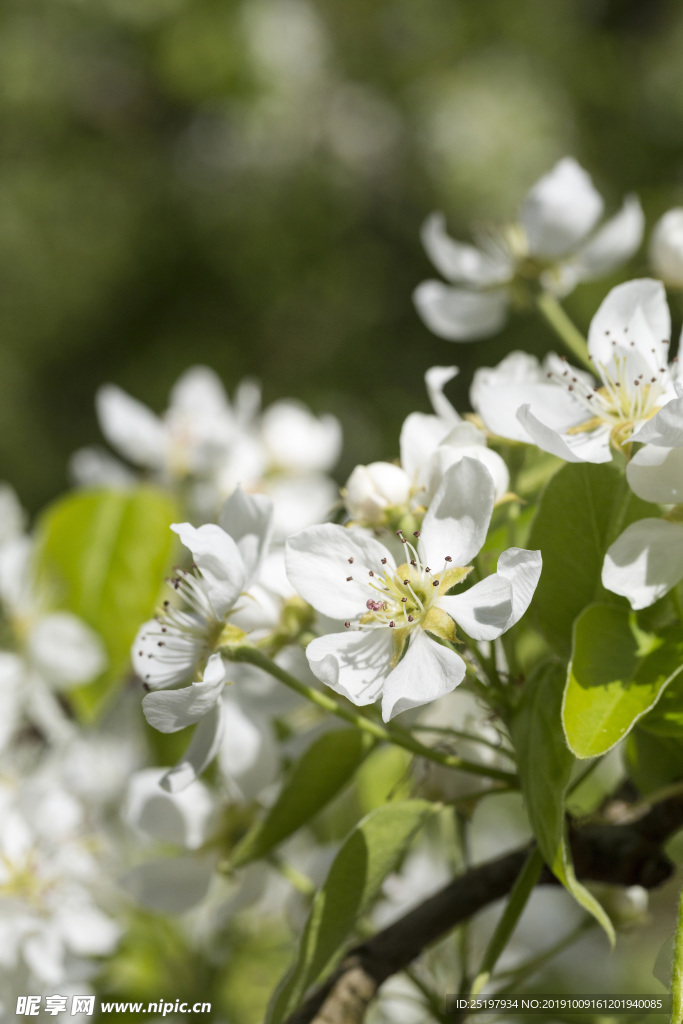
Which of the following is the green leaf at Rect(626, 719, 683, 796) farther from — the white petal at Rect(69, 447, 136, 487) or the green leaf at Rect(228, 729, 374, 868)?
the white petal at Rect(69, 447, 136, 487)

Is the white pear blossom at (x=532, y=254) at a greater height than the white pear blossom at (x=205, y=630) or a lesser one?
greater

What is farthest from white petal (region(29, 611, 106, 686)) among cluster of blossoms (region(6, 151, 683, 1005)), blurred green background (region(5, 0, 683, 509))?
blurred green background (region(5, 0, 683, 509))

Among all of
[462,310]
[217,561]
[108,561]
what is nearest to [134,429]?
[108,561]

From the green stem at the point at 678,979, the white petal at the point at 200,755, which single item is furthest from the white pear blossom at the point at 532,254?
the green stem at the point at 678,979

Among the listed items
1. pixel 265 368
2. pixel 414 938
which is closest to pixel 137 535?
pixel 414 938

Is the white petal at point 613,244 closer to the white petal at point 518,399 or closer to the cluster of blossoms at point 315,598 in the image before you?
the cluster of blossoms at point 315,598

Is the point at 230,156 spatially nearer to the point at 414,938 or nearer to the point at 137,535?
the point at 137,535

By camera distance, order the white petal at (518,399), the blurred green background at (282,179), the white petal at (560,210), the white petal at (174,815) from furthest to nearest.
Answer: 1. the blurred green background at (282,179)
2. the white petal at (560,210)
3. the white petal at (174,815)
4. the white petal at (518,399)
